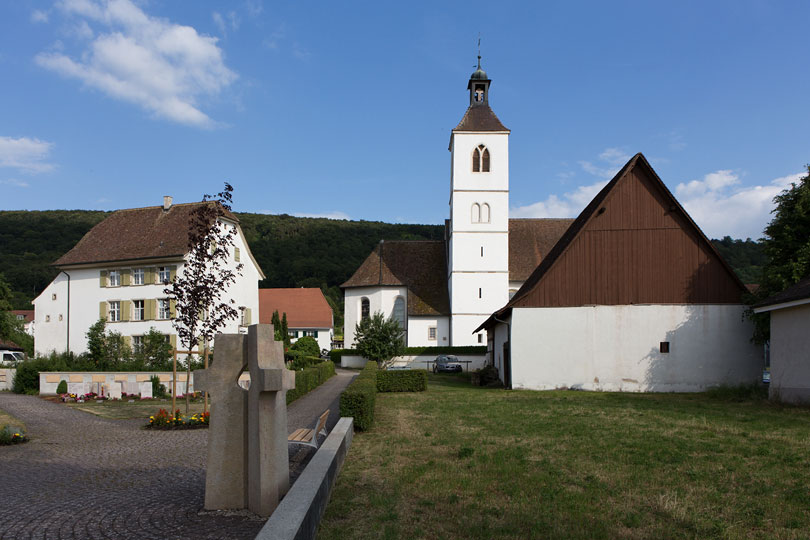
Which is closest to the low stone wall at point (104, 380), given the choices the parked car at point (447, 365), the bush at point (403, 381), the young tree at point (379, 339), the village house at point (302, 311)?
the bush at point (403, 381)

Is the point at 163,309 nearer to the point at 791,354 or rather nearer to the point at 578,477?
the point at 791,354

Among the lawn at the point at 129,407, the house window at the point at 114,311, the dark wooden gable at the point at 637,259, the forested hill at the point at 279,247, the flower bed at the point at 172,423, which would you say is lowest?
the lawn at the point at 129,407

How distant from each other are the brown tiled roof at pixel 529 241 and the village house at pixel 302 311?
1973cm

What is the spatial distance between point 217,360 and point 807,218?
1935 centimetres

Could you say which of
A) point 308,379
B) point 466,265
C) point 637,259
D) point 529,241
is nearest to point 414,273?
point 466,265

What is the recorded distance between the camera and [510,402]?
18.2 m

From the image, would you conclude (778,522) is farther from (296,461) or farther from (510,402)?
(510,402)

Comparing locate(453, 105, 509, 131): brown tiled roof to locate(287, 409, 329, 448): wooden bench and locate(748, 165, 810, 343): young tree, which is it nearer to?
locate(748, 165, 810, 343): young tree

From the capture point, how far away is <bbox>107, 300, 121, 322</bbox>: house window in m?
35.9

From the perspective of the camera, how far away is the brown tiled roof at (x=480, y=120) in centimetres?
4475

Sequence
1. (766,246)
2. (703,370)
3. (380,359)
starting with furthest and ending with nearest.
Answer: (380,359) → (703,370) → (766,246)

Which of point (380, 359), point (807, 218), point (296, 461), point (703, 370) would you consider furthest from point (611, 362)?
point (380, 359)

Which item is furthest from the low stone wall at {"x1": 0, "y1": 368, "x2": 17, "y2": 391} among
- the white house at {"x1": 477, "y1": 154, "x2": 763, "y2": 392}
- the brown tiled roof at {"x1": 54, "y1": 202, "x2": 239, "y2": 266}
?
the white house at {"x1": 477, "y1": 154, "x2": 763, "y2": 392}

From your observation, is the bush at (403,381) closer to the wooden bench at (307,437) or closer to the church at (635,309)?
the church at (635,309)
